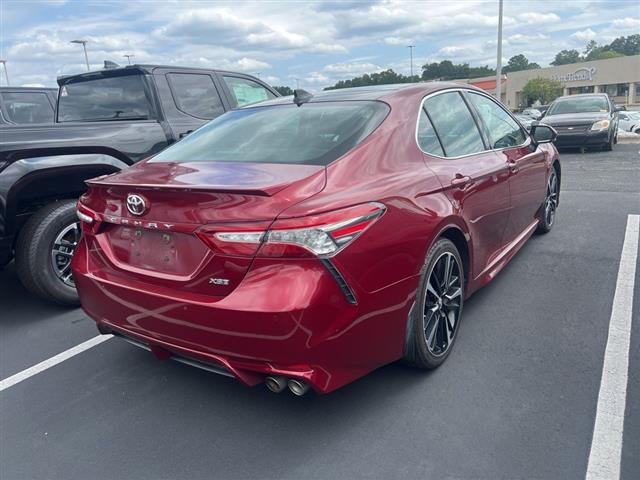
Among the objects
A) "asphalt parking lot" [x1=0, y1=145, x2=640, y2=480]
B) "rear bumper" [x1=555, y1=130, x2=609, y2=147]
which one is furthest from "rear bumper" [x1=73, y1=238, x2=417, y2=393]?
"rear bumper" [x1=555, y1=130, x2=609, y2=147]

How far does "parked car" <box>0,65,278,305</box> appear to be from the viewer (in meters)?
3.98

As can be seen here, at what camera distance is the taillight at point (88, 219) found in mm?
2877

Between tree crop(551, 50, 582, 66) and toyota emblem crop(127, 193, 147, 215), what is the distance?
144069mm

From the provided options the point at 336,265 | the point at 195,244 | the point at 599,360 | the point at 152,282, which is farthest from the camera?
the point at 599,360

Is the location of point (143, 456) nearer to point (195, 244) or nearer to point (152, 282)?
point (152, 282)

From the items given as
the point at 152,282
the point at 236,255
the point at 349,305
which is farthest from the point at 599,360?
the point at 152,282

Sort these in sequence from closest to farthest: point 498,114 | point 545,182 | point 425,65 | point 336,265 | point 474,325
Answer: point 336,265
point 474,325
point 498,114
point 545,182
point 425,65

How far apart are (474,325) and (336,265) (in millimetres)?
1837

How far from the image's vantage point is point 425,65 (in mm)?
63062

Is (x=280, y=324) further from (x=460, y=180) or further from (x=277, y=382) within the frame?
(x=460, y=180)

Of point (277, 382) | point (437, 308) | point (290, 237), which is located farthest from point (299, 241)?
point (437, 308)

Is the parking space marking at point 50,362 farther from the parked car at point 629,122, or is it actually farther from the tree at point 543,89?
the tree at point 543,89

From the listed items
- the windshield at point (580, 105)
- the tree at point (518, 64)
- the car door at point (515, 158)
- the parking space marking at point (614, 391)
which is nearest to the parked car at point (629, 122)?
the windshield at point (580, 105)

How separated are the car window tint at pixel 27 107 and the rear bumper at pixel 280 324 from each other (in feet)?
23.7
